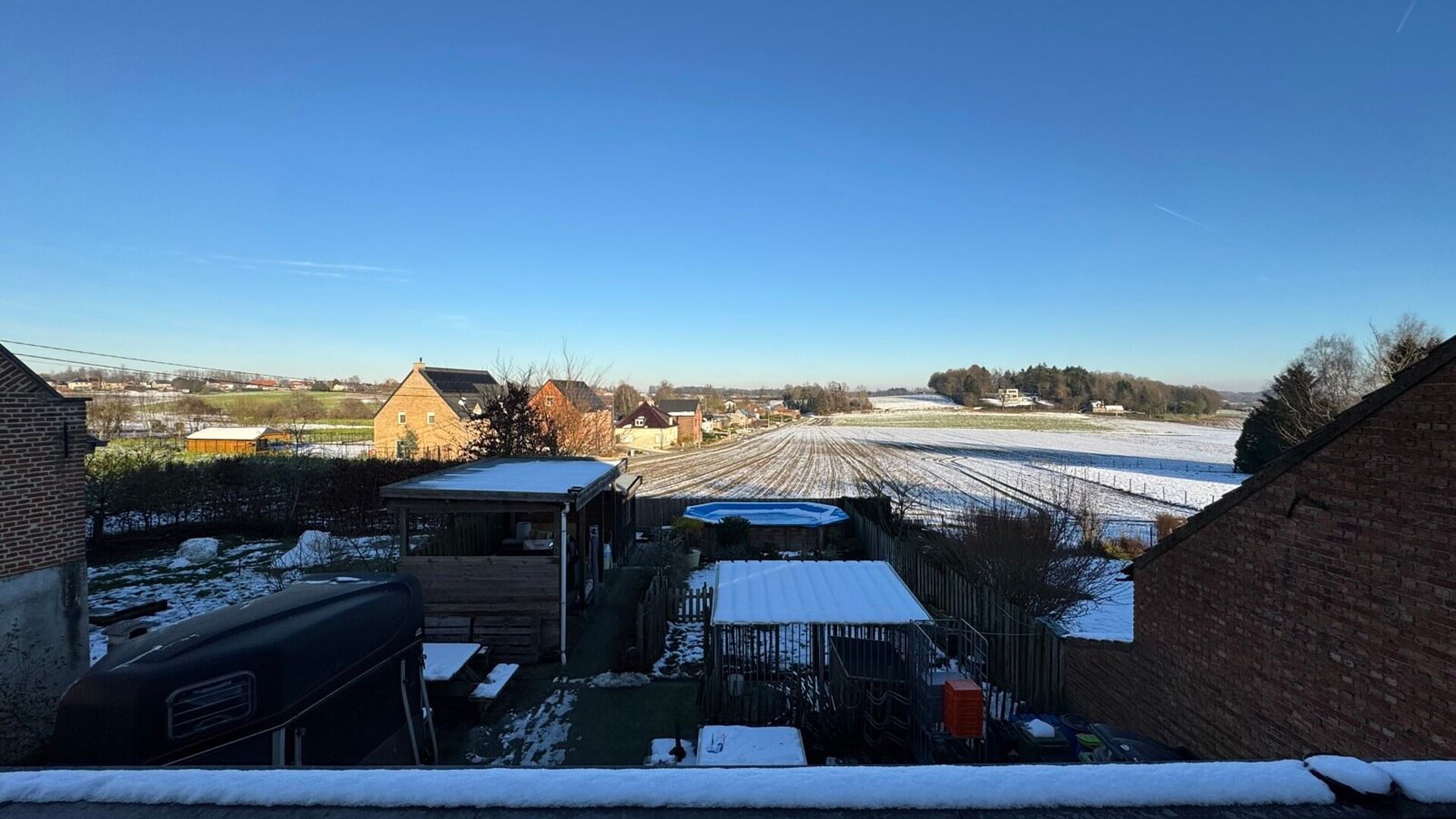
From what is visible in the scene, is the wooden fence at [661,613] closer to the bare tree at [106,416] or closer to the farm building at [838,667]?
the farm building at [838,667]

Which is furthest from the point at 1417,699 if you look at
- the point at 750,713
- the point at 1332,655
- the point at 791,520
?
the point at 791,520

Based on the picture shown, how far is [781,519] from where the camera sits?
21.3 meters

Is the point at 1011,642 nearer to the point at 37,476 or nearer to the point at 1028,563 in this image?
the point at 1028,563

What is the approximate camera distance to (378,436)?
4106 cm

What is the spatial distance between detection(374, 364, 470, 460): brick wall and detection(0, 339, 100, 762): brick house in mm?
29964

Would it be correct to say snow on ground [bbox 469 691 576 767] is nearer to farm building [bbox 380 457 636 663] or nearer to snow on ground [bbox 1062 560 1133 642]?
farm building [bbox 380 457 636 663]

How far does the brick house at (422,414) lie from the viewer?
1496 inches

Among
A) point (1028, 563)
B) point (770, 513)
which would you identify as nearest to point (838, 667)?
point (1028, 563)

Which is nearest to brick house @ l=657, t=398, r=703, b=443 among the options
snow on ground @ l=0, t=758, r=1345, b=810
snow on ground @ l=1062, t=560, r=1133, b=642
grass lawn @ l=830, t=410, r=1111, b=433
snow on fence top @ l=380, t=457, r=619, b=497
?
grass lawn @ l=830, t=410, r=1111, b=433

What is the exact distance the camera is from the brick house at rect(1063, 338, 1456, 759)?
4.14m

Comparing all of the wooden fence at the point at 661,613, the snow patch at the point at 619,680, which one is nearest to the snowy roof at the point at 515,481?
the wooden fence at the point at 661,613

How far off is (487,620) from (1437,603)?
11.2 meters

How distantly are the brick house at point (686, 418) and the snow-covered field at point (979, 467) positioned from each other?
6325 millimetres

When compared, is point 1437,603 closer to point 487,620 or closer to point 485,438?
point 487,620
